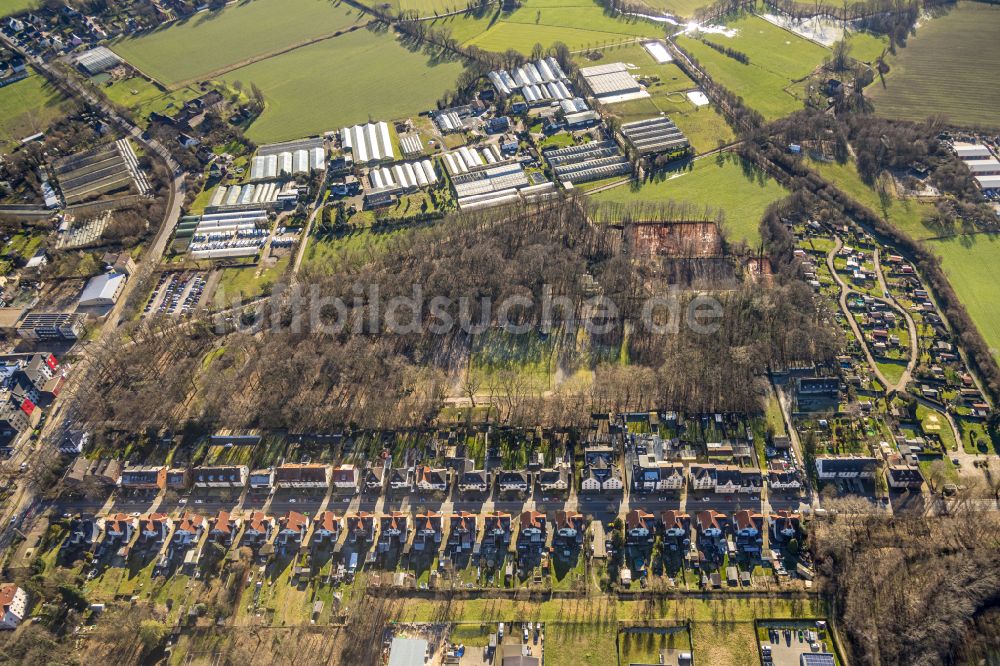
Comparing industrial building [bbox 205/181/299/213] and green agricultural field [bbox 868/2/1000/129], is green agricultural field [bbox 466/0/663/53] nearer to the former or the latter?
green agricultural field [bbox 868/2/1000/129]

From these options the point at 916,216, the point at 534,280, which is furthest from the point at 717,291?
the point at 916,216

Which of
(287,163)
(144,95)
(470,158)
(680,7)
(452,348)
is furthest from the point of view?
(680,7)

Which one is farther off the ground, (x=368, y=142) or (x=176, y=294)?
(x=368, y=142)

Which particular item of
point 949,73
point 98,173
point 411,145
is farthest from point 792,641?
point 949,73

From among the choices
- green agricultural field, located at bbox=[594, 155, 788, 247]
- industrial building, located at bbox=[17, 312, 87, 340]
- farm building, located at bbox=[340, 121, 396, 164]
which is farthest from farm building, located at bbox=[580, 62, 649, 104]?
industrial building, located at bbox=[17, 312, 87, 340]

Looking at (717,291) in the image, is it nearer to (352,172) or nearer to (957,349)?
(957,349)

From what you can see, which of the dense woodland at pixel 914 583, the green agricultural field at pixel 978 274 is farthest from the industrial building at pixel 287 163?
the green agricultural field at pixel 978 274

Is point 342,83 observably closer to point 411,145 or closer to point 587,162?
point 411,145
